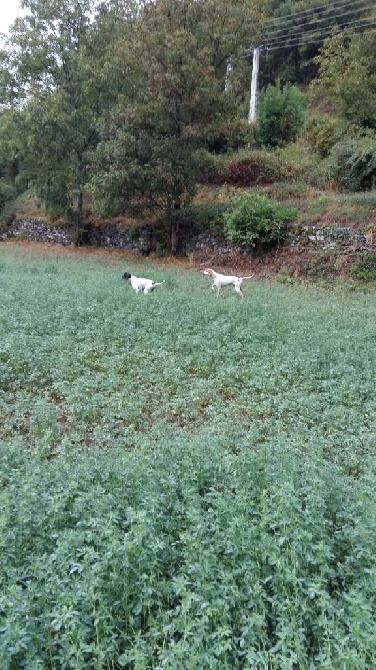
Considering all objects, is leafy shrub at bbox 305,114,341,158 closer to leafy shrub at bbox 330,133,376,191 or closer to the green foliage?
the green foliage

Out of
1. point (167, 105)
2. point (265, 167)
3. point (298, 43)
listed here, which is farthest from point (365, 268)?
point (298, 43)

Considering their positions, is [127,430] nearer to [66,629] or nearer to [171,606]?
[171,606]

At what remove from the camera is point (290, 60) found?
37.0 meters

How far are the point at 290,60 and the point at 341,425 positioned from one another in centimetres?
3708

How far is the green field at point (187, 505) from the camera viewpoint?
2660mm

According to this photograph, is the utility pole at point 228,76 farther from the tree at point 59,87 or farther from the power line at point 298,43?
the power line at point 298,43

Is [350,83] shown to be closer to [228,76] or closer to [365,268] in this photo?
[228,76]

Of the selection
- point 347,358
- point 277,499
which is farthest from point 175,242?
point 277,499

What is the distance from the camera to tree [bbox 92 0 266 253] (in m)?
18.3

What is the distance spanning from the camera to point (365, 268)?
15359 millimetres

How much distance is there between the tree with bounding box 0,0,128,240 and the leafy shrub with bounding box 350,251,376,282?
11.9 m

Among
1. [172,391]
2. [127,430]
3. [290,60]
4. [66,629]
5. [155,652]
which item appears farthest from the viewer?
[290,60]

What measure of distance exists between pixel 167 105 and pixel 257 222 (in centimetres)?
507

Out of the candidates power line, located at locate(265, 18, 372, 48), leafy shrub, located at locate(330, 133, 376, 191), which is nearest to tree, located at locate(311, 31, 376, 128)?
leafy shrub, located at locate(330, 133, 376, 191)
